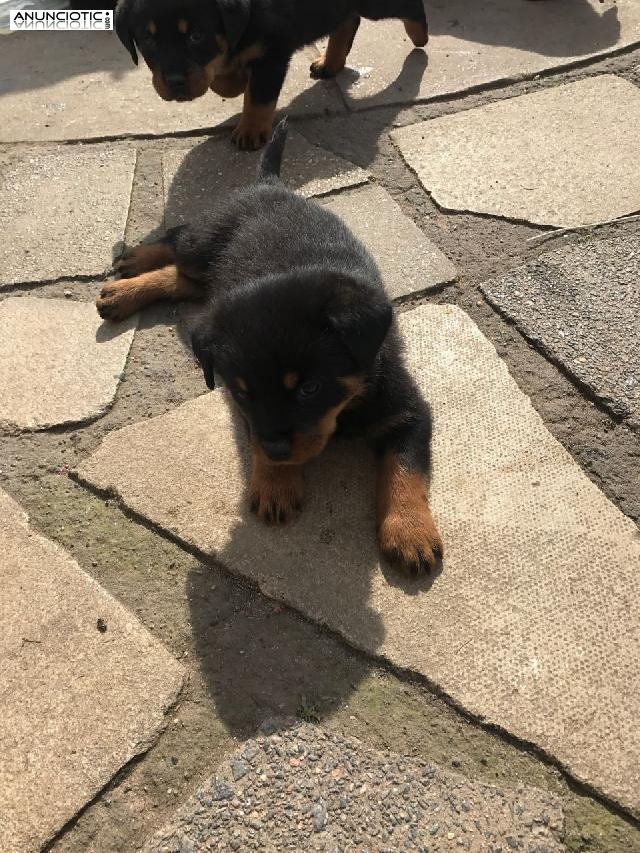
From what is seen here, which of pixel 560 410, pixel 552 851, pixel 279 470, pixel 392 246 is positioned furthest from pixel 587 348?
pixel 552 851

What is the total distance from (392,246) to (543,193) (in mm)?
680

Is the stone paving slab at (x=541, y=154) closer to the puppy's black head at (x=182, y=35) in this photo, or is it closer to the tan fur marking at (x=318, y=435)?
the puppy's black head at (x=182, y=35)

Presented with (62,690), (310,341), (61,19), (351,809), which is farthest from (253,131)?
(351,809)

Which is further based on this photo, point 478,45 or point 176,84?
point 478,45

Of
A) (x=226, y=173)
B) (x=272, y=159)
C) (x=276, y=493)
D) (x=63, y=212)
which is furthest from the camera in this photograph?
(x=226, y=173)

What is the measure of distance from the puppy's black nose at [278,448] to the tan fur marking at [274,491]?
15 centimetres

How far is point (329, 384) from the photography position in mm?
1922

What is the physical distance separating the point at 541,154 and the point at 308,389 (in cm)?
193

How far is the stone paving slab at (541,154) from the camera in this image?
2.96 m

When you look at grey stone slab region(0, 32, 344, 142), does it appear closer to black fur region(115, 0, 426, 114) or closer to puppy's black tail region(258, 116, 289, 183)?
black fur region(115, 0, 426, 114)

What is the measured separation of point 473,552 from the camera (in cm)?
197

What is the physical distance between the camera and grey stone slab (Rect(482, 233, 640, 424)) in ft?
7.64

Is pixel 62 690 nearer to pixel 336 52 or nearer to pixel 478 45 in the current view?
pixel 336 52

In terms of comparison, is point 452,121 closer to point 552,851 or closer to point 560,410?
point 560,410
